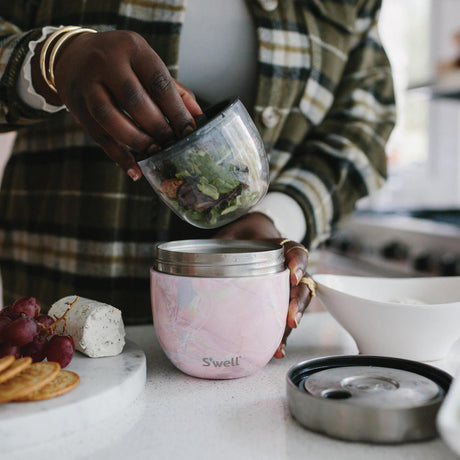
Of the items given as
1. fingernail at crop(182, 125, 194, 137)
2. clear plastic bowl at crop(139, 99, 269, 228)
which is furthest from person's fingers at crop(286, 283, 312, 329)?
fingernail at crop(182, 125, 194, 137)

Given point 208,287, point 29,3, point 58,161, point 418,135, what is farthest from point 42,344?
point 418,135

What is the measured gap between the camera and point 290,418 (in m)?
0.53

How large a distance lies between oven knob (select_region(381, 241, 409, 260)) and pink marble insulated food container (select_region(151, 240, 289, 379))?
1.26 meters

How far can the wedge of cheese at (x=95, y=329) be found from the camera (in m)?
0.64

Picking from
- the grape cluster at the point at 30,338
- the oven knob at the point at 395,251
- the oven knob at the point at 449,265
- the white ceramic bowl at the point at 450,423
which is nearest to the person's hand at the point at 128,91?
the grape cluster at the point at 30,338

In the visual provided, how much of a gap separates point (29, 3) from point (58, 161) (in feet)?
1.04

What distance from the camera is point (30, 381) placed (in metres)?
0.51

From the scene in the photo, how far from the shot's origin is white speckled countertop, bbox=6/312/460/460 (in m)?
0.46

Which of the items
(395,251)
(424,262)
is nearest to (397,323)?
(424,262)

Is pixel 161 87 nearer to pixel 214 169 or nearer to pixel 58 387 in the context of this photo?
pixel 214 169

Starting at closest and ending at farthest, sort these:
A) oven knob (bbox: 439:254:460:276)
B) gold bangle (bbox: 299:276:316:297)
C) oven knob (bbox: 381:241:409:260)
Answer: gold bangle (bbox: 299:276:316:297), oven knob (bbox: 439:254:460:276), oven knob (bbox: 381:241:409:260)

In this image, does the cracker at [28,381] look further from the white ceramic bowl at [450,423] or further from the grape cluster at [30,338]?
the white ceramic bowl at [450,423]

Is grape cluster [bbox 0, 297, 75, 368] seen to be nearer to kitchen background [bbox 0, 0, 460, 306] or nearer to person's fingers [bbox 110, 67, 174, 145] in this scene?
person's fingers [bbox 110, 67, 174, 145]

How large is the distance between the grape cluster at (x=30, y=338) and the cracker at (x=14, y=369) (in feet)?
0.13
